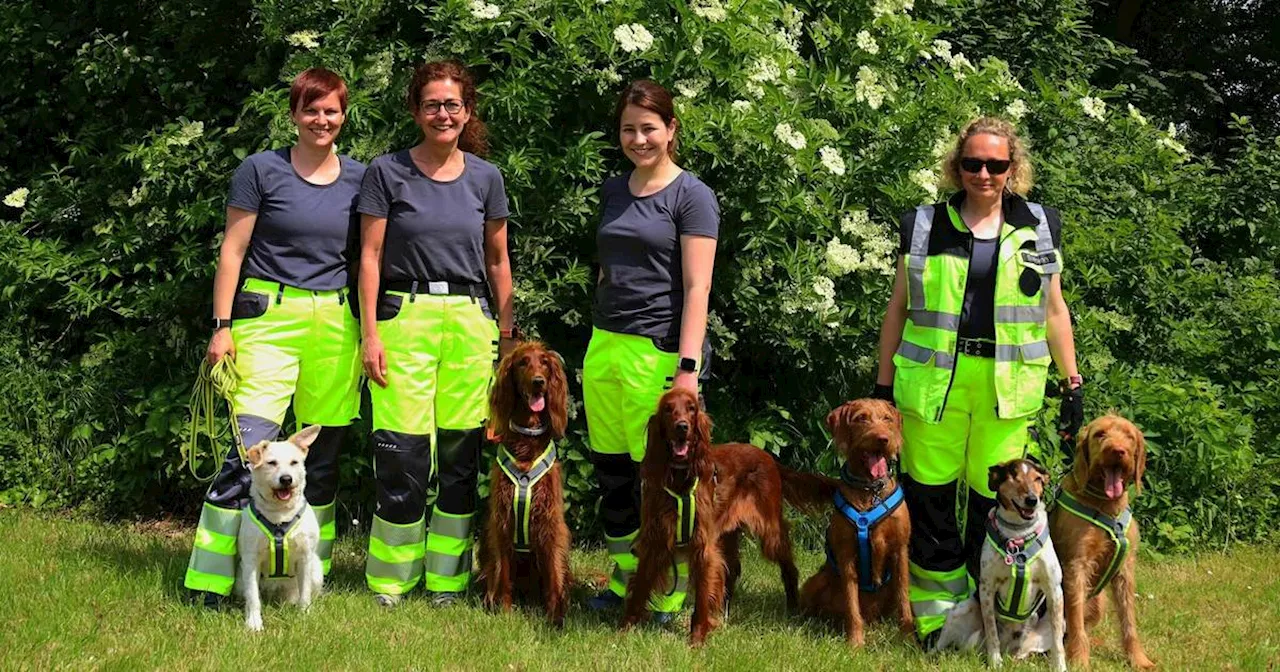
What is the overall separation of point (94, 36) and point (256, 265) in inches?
130

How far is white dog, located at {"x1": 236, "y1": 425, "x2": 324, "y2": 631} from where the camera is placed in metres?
4.21

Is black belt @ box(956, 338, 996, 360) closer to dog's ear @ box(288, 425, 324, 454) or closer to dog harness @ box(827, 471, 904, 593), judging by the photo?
dog harness @ box(827, 471, 904, 593)

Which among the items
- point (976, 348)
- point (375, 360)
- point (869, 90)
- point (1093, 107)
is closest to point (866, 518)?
point (976, 348)

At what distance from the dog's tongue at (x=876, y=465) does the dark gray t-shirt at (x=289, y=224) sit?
7.14 feet

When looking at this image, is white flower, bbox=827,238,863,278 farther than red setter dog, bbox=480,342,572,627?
Yes

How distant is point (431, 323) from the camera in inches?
173

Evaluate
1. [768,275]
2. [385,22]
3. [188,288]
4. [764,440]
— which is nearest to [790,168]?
[768,275]

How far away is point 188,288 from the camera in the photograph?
5.84 meters

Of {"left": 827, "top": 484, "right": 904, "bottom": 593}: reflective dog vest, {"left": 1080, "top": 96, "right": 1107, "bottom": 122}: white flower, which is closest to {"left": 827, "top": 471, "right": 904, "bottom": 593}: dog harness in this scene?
{"left": 827, "top": 484, "right": 904, "bottom": 593}: reflective dog vest

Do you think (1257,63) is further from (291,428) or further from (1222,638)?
(291,428)

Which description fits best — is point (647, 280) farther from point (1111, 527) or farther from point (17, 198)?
point (17, 198)

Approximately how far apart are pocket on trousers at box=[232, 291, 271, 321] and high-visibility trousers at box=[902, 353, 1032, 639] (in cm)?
250

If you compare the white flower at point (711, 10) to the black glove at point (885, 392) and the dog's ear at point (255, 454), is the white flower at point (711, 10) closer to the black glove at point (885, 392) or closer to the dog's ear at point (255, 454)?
the black glove at point (885, 392)

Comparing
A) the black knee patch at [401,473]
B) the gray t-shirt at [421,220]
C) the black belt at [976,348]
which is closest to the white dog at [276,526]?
the black knee patch at [401,473]
